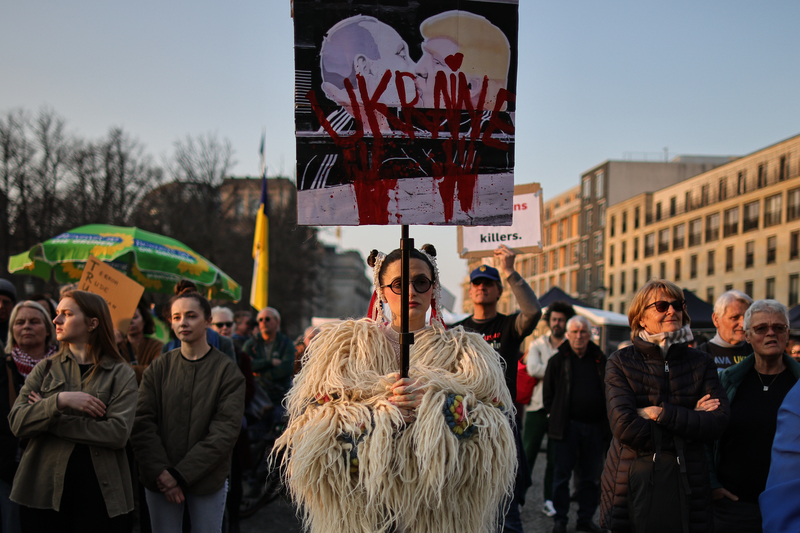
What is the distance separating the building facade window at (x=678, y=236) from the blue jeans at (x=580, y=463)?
2324 inches

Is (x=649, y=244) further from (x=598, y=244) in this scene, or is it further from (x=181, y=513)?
(x=181, y=513)

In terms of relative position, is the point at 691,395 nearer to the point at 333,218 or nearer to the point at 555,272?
the point at 333,218

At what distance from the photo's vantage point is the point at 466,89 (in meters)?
2.77

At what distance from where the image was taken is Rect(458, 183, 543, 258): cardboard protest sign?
18.8ft

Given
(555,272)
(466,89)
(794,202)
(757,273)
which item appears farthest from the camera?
(555,272)

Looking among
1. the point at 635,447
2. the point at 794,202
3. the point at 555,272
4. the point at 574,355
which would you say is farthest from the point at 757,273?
the point at 635,447

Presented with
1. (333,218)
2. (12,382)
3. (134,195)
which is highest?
(134,195)

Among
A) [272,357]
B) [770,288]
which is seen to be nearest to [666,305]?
[272,357]

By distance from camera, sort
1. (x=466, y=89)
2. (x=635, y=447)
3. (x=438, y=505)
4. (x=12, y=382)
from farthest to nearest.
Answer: (x=12, y=382)
(x=635, y=447)
(x=466, y=89)
(x=438, y=505)

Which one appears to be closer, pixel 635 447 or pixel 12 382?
pixel 635 447

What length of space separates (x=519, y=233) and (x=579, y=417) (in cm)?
214

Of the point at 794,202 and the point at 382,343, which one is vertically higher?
the point at 794,202

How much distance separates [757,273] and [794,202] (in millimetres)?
6330

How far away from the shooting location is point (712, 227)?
5644cm
